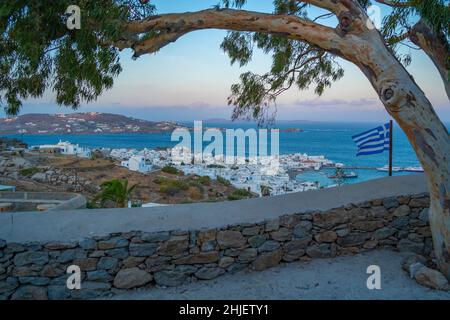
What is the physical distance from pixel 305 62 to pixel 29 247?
18.7 feet

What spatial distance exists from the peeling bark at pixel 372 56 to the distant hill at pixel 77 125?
34.2 feet

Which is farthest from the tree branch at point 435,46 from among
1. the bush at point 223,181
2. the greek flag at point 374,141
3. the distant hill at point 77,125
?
the distant hill at point 77,125

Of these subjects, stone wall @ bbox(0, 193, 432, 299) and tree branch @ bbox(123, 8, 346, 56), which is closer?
stone wall @ bbox(0, 193, 432, 299)

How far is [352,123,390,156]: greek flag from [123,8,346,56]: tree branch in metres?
2.45

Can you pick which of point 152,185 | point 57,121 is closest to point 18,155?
point 57,121

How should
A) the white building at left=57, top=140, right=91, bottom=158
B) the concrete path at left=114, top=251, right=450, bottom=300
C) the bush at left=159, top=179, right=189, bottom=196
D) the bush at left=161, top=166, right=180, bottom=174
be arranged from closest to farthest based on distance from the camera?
the concrete path at left=114, top=251, right=450, bottom=300 → the bush at left=159, top=179, right=189, bottom=196 → the bush at left=161, top=166, right=180, bottom=174 → the white building at left=57, top=140, right=91, bottom=158

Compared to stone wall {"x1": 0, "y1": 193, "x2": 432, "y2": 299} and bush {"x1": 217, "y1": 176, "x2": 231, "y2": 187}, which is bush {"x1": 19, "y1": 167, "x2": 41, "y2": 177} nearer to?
bush {"x1": 217, "y1": 176, "x2": 231, "y2": 187}

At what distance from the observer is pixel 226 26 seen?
4.74 m

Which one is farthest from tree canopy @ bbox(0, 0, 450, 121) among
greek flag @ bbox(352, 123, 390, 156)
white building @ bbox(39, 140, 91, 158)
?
white building @ bbox(39, 140, 91, 158)

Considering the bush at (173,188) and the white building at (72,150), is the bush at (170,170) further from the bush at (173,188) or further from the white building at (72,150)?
the white building at (72,150)

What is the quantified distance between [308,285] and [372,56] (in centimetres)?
271

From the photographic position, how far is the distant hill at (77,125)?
15227mm

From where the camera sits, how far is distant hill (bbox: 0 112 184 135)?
15227mm
